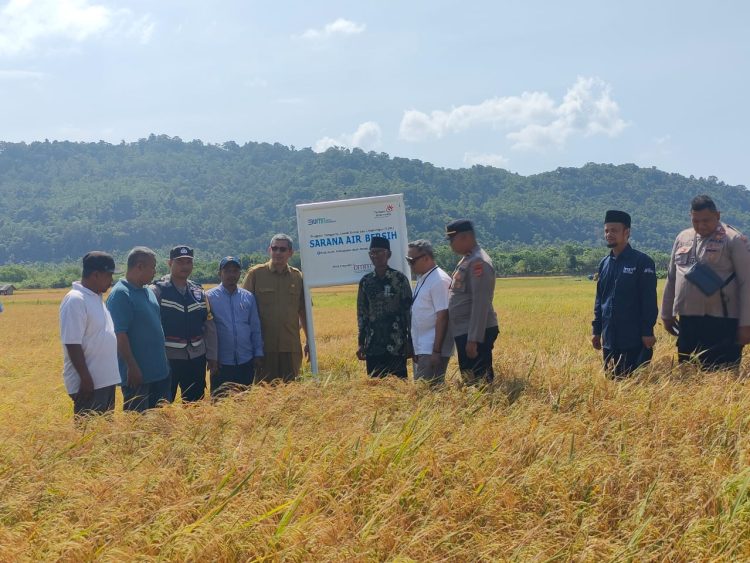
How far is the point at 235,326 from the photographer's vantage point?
23.4 feet

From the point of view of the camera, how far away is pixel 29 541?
3.34 meters

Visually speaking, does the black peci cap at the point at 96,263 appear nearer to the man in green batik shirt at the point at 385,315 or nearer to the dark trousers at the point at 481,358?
the man in green batik shirt at the point at 385,315

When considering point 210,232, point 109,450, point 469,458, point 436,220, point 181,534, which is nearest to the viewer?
point 181,534

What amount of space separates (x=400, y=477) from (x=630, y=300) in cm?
327

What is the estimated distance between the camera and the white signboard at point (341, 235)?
751 cm

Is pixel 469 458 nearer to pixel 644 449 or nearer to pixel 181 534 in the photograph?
pixel 644 449

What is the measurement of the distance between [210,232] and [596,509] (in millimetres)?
187544

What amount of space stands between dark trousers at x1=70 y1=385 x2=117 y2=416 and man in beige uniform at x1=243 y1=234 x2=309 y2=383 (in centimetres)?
178

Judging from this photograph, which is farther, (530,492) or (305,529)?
(530,492)

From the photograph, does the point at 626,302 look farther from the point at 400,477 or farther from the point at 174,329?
the point at 174,329

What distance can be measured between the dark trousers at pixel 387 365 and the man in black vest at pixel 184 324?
4.88 ft

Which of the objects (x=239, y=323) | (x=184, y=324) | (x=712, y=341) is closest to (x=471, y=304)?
(x=712, y=341)

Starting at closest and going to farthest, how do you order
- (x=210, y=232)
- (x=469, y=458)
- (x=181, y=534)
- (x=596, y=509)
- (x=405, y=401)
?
(x=181, y=534)
(x=596, y=509)
(x=469, y=458)
(x=405, y=401)
(x=210, y=232)

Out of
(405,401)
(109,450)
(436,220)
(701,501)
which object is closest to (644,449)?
(701,501)
